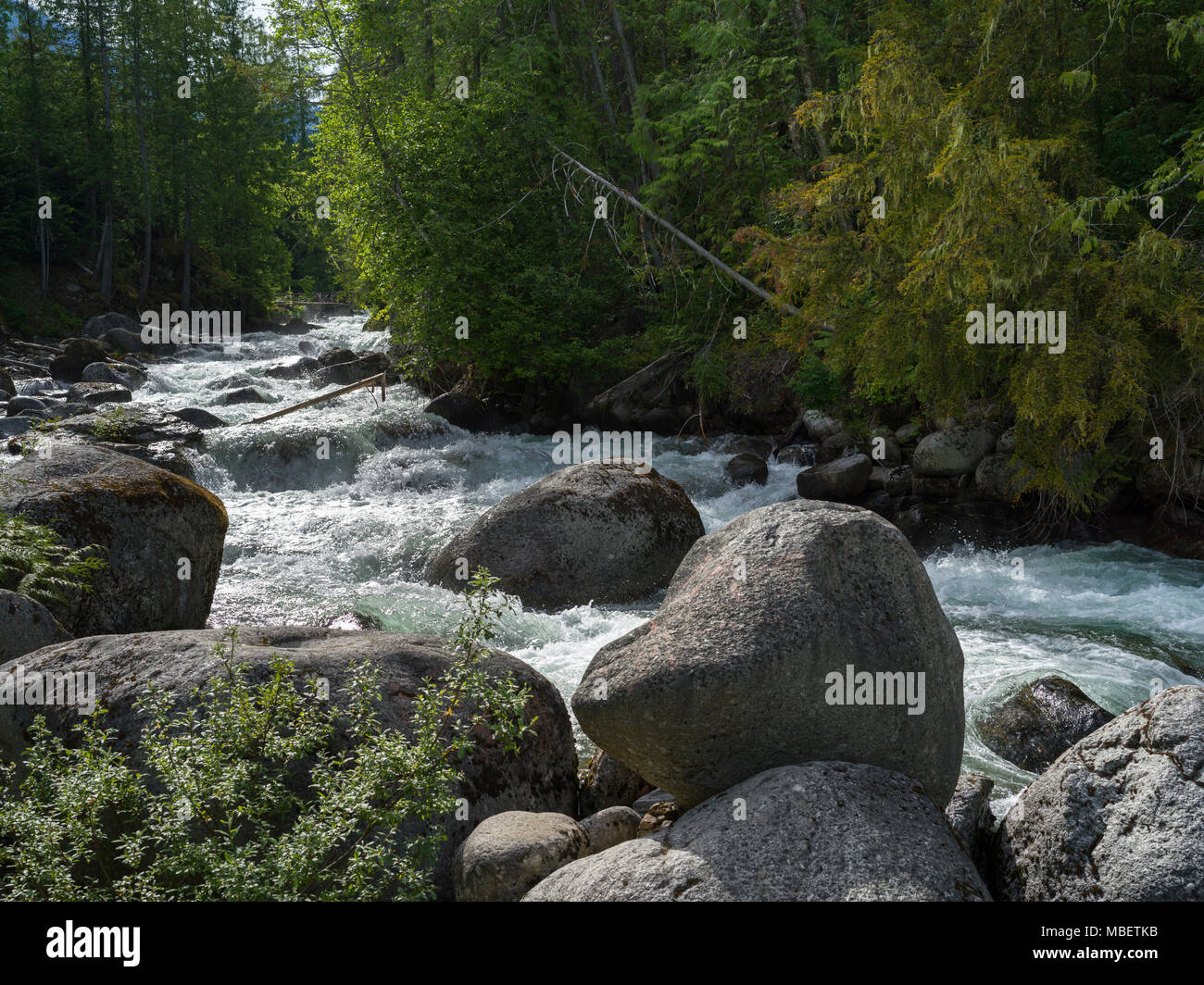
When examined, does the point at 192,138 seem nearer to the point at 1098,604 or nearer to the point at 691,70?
the point at 691,70

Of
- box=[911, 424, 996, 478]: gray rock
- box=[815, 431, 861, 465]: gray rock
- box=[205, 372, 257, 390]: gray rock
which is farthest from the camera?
box=[205, 372, 257, 390]: gray rock

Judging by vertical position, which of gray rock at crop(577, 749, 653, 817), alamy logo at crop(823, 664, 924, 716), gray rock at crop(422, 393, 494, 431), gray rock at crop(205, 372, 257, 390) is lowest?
gray rock at crop(577, 749, 653, 817)

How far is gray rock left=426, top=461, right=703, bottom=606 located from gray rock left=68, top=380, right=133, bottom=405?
12.9m

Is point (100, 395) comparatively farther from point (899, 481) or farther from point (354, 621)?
point (899, 481)

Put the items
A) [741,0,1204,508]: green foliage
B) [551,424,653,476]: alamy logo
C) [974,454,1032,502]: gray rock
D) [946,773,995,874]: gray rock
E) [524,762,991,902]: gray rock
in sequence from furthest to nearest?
1. [551,424,653,476]: alamy logo
2. [974,454,1032,502]: gray rock
3. [741,0,1204,508]: green foliage
4. [946,773,995,874]: gray rock
5. [524,762,991,902]: gray rock

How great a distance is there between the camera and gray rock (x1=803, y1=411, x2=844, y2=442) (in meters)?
15.7

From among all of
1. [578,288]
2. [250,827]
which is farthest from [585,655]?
[578,288]

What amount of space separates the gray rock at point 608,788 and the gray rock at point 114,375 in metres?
21.1

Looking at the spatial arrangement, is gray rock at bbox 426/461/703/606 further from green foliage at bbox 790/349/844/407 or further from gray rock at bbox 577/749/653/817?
green foliage at bbox 790/349/844/407

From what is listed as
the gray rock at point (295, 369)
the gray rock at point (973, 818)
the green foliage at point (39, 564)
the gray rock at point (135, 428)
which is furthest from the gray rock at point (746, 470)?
the gray rock at point (295, 369)

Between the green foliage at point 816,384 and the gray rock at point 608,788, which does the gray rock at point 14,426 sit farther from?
the gray rock at point 608,788

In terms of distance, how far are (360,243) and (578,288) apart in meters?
5.34

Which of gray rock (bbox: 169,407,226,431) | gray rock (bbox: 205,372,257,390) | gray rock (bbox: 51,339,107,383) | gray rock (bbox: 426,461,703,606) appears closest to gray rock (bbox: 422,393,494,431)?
gray rock (bbox: 169,407,226,431)

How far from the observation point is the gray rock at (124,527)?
7.59 meters
